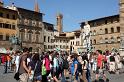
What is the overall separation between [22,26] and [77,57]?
176ft

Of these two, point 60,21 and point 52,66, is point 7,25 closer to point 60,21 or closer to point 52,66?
point 52,66

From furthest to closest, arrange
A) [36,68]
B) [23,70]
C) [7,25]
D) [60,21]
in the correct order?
[60,21], [7,25], [36,68], [23,70]

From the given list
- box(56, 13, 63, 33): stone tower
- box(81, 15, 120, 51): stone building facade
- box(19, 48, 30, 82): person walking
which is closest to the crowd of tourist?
box(19, 48, 30, 82): person walking

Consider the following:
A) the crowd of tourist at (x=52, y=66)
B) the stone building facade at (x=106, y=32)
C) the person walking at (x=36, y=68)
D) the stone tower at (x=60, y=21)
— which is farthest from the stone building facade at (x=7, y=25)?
the person walking at (x=36, y=68)

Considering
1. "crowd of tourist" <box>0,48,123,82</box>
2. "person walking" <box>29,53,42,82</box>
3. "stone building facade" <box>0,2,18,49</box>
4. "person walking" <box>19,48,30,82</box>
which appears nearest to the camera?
"person walking" <box>19,48,30,82</box>

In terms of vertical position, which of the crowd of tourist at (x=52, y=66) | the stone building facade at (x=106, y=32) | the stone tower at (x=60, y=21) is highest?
the stone tower at (x=60, y=21)

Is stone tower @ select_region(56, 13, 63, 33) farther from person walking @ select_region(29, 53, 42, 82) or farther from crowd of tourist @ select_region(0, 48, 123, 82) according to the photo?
person walking @ select_region(29, 53, 42, 82)

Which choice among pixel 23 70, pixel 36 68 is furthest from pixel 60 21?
pixel 23 70

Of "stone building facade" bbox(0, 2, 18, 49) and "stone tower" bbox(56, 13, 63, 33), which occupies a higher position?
"stone tower" bbox(56, 13, 63, 33)

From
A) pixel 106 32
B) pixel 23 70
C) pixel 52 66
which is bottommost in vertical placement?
pixel 52 66

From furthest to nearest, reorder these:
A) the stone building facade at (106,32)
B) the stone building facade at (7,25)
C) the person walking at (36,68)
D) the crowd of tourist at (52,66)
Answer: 1. the stone building facade at (106,32)
2. the stone building facade at (7,25)
3. the person walking at (36,68)
4. the crowd of tourist at (52,66)

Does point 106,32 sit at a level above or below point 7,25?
below

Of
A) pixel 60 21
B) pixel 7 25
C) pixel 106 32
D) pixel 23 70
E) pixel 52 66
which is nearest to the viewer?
pixel 23 70

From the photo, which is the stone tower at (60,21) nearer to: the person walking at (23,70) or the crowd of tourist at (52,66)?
the crowd of tourist at (52,66)
